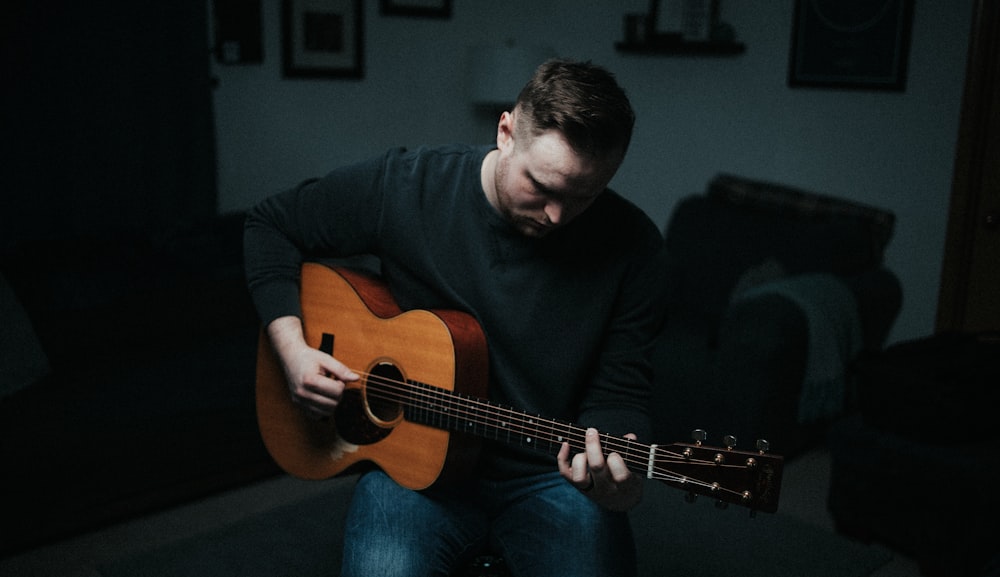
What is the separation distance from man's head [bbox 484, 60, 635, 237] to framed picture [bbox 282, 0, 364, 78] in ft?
7.97

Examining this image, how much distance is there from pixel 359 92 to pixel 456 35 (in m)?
0.61

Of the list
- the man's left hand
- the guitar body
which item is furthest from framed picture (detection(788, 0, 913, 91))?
the man's left hand

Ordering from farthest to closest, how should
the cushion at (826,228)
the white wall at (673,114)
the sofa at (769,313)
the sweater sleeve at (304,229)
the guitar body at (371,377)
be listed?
the white wall at (673,114) < the cushion at (826,228) < the sofa at (769,313) < the sweater sleeve at (304,229) < the guitar body at (371,377)

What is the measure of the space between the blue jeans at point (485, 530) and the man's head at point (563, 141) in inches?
18.0

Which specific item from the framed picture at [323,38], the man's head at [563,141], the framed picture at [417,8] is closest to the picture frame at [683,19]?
the framed picture at [417,8]

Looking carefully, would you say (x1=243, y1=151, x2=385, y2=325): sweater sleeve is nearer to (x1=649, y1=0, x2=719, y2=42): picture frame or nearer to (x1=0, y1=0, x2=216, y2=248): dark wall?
(x1=0, y1=0, x2=216, y2=248): dark wall

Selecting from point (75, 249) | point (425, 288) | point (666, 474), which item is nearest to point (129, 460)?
point (75, 249)

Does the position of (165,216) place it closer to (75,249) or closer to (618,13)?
(75,249)

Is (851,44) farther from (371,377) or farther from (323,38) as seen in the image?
(371,377)

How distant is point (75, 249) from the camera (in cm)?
258

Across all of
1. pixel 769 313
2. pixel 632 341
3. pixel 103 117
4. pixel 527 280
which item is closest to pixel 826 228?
pixel 769 313

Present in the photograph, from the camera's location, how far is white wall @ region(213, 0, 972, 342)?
126 inches

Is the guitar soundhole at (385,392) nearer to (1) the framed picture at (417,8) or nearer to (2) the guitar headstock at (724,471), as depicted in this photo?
(2) the guitar headstock at (724,471)

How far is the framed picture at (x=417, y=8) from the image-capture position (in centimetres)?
379
